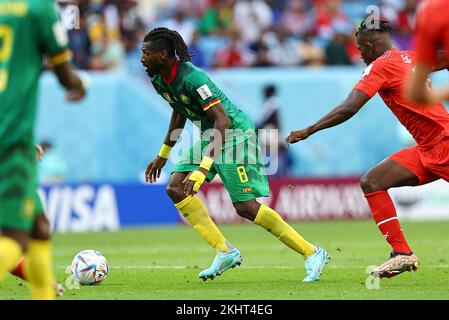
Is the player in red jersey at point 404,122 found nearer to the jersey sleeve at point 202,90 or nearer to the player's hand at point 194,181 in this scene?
the jersey sleeve at point 202,90

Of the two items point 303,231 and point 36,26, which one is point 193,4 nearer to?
point 303,231

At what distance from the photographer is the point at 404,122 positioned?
1009cm

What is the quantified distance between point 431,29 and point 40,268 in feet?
9.90

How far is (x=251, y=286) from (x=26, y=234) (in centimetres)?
366

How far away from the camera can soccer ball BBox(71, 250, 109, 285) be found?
32.0 ft

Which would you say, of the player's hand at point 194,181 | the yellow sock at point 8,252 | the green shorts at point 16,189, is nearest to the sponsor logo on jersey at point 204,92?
the player's hand at point 194,181

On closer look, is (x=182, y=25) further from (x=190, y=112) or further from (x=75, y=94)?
(x=75, y=94)

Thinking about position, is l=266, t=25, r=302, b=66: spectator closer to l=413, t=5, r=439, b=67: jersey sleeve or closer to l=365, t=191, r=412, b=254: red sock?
l=365, t=191, r=412, b=254: red sock

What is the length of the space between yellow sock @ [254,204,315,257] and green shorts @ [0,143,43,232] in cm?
409

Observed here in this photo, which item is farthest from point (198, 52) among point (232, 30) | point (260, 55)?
point (260, 55)

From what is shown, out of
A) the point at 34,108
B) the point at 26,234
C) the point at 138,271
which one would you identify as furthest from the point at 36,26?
the point at 138,271

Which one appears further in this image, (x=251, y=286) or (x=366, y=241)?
(x=366, y=241)

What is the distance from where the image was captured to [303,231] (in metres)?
18.6

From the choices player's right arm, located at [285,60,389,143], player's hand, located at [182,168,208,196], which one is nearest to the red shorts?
player's right arm, located at [285,60,389,143]
